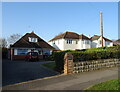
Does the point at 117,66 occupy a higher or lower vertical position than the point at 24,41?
lower

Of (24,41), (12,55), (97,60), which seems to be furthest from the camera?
(24,41)

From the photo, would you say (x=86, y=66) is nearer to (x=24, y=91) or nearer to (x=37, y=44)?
(x=24, y=91)

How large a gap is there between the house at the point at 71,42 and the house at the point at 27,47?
22.3 feet

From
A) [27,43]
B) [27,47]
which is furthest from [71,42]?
[27,47]

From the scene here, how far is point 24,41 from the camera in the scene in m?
28.7

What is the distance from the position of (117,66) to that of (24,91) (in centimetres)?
951

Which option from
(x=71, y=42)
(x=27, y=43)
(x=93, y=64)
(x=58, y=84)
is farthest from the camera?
(x=71, y=42)

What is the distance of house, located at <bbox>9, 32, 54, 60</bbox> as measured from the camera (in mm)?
26125

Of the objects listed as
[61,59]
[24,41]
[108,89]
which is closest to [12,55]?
[24,41]

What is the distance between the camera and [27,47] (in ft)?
89.1

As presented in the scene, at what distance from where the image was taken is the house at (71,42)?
36150 mm

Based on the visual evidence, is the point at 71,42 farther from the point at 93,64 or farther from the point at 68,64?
A: the point at 68,64

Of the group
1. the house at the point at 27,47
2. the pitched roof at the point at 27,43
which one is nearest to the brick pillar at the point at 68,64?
the house at the point at 27,47

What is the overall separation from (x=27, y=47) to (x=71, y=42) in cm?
1475
